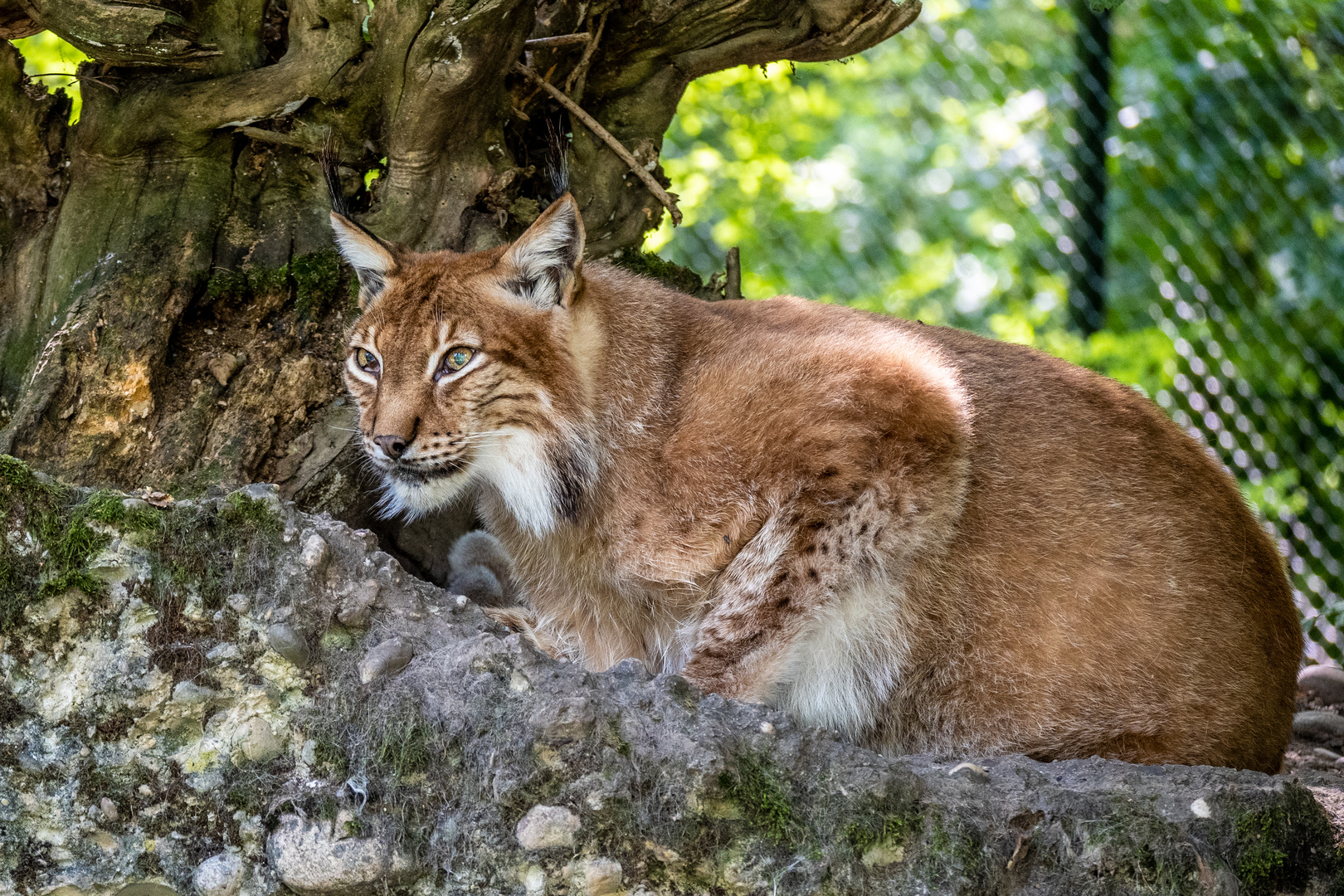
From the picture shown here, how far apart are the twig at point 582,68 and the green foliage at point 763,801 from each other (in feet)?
8.73

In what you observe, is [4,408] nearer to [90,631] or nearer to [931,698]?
[90,631]

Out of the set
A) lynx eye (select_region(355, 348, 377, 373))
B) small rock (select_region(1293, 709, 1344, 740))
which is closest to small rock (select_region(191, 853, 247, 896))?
lynx eye (select_region(355, 348, 377, 373))

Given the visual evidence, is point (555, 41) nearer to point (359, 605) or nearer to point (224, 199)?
point (224, 199)

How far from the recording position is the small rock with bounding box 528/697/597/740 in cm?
278

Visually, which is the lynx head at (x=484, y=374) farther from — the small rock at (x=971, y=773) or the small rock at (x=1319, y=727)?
the small rock at (x=1319, y=727)

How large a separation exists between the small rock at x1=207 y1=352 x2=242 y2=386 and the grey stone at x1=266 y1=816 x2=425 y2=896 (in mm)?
1663

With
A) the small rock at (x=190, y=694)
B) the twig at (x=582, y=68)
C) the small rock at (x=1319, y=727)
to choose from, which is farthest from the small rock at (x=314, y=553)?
the small rock at (x=1319, y=727)

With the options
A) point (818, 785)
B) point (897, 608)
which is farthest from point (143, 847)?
point (897, 608)

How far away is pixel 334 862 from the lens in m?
2.73

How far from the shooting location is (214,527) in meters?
3.00

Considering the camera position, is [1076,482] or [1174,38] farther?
[1174,38]

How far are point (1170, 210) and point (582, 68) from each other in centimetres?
429

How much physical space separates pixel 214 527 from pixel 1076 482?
2.35m

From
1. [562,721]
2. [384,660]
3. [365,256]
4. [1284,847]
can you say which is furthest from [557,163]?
[1284,847]
